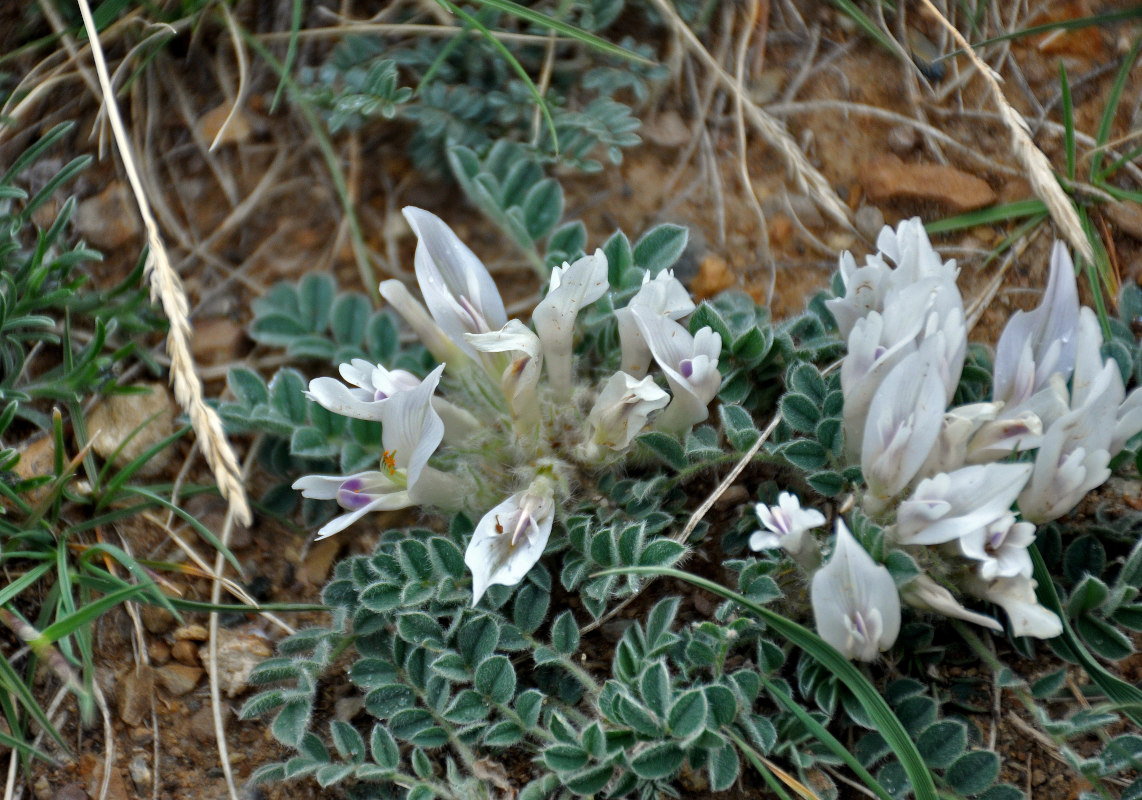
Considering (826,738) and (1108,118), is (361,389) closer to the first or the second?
(826,738)

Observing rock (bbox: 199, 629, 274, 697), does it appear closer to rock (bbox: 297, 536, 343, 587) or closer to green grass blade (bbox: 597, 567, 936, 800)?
rock (bbox: 297, 536, 343, 587)

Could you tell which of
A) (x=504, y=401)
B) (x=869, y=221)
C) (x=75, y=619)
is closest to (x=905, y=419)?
(x=504, y=401)

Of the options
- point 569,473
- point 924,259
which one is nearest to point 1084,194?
point 924,259

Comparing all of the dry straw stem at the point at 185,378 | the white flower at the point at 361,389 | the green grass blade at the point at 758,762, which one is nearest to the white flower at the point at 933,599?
the green grass blade at the point at 758,762

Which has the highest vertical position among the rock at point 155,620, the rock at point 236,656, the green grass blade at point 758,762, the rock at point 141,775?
the green grass blade at point 758,762

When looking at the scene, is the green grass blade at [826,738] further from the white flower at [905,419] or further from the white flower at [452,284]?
the white flower at [452,284]
